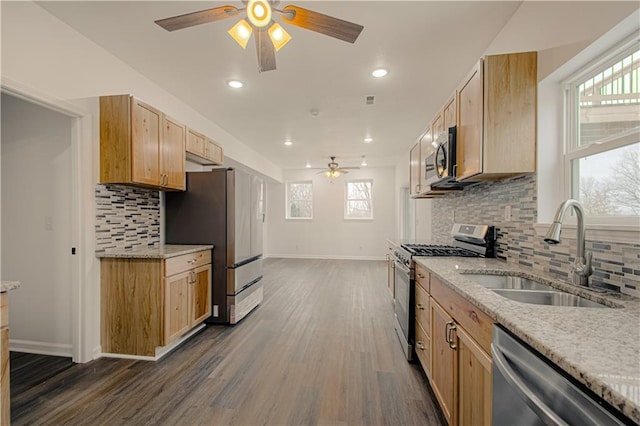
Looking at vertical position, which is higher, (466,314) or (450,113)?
(450,113)

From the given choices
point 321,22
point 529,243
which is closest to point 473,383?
point 529,243

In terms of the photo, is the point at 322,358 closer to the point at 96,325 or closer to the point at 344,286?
the point at 96,325

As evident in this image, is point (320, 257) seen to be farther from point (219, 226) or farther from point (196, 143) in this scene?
point (196, 143)

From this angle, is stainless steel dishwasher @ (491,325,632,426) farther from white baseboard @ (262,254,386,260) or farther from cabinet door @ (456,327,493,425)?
white baseboard @ (262,254,386,260)

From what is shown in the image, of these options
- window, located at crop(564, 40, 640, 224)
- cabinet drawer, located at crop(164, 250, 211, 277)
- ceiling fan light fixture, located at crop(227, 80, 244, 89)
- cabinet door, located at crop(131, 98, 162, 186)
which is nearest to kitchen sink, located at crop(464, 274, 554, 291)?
window, located at crop(564, 40, 640, 224)

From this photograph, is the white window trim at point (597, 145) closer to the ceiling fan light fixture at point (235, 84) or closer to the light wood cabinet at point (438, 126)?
the light wood cabinet at point (438, 126)

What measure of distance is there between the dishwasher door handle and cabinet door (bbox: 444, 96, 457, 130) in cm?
188

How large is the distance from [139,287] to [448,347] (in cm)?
246

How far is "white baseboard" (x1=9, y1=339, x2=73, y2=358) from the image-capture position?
2.44m

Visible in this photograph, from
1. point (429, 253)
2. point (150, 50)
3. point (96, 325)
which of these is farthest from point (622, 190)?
point (96, 325)

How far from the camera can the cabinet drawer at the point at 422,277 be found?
2.00m

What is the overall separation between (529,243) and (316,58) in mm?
2319

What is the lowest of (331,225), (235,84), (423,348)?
(423,348)

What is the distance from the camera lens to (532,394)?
2.51 ft
